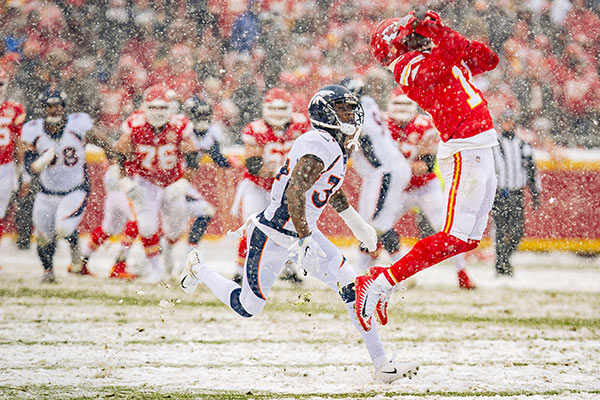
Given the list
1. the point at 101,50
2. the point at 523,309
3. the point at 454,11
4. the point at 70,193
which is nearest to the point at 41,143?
the point at 70,193

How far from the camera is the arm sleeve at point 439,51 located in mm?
4750

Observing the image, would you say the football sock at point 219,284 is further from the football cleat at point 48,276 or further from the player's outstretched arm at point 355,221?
the football cleat at point 48,276

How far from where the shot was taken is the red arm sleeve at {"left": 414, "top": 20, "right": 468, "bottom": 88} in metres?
4.75

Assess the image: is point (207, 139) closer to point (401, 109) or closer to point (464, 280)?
point (401, 109)

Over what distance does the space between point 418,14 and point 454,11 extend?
6935 millimetres

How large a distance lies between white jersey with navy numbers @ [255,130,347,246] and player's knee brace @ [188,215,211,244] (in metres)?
3.77

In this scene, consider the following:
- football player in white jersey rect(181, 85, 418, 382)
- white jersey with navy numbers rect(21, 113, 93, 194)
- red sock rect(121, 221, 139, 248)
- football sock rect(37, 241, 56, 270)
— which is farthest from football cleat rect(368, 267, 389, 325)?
white jersey with navy numbers rect(21, 113, 93, 194)

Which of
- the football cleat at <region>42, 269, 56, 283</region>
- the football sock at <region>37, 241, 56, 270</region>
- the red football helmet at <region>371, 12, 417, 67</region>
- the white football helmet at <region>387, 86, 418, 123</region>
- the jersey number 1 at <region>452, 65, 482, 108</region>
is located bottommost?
the football cleat at <region>42, 269, 56, 283</region>

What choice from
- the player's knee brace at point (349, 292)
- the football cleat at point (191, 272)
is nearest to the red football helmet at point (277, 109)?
the football cleat at point (191, 272)

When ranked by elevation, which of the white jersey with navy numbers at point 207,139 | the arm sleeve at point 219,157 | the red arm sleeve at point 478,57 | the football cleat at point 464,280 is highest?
the red arm sleeve at point 478,57

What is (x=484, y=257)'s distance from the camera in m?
10.7

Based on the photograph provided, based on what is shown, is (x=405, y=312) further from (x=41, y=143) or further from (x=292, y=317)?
(x=41, y=143)

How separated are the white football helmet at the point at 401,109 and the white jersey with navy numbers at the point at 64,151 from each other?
2971 millimetres

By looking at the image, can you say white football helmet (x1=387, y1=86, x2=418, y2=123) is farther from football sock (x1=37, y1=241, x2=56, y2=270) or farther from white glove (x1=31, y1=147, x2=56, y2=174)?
football sock (x1=37, y1=241, x2=56, y2=270)
